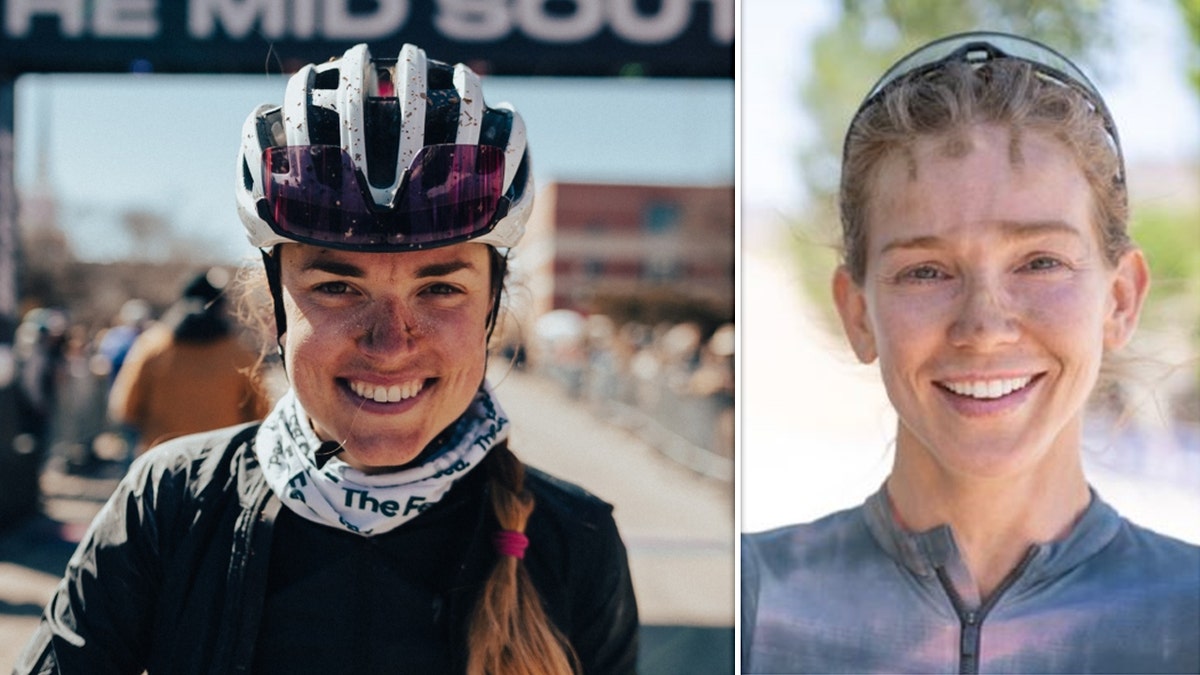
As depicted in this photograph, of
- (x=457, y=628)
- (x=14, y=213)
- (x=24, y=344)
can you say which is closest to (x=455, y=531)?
(x=457, y=628)

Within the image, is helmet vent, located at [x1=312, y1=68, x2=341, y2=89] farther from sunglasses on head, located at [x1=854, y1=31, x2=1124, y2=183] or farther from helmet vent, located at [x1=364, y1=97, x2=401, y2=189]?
sunglasses on head, located at [x1=854, y1=31, x2=1124, y2=183]

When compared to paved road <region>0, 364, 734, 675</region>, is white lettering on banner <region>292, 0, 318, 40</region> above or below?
above

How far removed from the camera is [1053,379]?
1929 mm

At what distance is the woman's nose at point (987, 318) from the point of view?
6.20ft

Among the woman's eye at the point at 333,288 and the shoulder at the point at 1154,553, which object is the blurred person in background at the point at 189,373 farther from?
the shoulder at the point at 1154,553

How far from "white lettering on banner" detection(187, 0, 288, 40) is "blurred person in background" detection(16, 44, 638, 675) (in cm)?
73

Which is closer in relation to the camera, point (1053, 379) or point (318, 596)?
point (318, 596)

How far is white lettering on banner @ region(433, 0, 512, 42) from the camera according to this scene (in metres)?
3.07

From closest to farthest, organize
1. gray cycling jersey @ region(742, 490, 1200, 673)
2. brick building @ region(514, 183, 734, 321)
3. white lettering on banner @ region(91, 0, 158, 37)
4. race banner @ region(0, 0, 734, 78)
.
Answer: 1. gray cycling jersey @ region(742, 490, 1200, 673)
2. race banner @ region(0, 0, 734, 78)
3. white lettering on banner @ region(91, 0, 158, 37)
4. brick building @ region(514, 183, 734, 321)

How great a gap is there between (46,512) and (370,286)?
5855mm

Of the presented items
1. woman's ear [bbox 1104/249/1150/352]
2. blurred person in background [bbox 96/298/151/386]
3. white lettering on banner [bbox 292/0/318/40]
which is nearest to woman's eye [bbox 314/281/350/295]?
white lettering on banner [bbox 292/0/318/40]

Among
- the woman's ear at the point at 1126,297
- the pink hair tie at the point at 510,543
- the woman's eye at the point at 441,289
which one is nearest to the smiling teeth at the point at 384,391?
the woman's eye at the point at 441,289

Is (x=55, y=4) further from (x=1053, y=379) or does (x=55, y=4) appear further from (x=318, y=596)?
(x=1053, y=379)

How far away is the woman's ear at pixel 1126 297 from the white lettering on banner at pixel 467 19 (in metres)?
1.77
